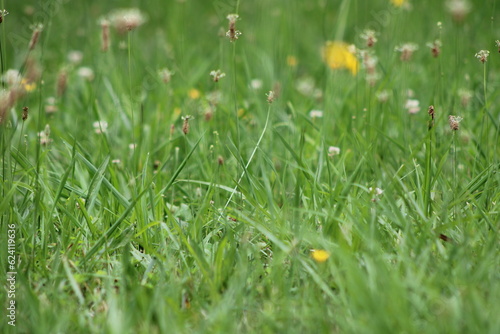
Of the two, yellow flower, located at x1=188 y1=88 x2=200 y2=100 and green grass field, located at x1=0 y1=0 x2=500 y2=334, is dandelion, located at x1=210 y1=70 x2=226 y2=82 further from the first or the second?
yellow flower, located at x1=188 y1=88 x2=200 y2=100

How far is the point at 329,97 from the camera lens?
2.37m

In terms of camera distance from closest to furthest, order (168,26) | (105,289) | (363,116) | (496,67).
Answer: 1. (105,289)
2. (363,116)
3. (496,67)
4. (168,26)

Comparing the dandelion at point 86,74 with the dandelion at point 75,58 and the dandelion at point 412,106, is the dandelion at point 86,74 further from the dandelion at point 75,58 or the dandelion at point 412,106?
the dandelion at point 412,106

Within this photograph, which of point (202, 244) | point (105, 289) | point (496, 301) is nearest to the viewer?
point (496, 301)

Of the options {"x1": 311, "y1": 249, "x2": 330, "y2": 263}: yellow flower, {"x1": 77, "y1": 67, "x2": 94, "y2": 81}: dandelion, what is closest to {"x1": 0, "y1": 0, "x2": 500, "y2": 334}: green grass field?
{"x1": 311, "y1": 249, "x2": 330, "y2": 263}: yellow flower

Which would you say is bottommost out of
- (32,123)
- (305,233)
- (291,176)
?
→ (32,123)

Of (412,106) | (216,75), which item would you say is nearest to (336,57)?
(412,106)

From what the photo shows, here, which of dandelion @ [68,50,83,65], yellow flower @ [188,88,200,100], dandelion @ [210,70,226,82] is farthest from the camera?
dandelion @ [68,50,83,65]

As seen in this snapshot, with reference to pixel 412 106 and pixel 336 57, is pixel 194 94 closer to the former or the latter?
pixel 336 57

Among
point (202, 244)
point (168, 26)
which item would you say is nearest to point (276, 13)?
point (168, 26)

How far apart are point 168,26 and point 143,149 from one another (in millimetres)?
1713

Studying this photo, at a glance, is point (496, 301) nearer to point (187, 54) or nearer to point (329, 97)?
point (329, 97)

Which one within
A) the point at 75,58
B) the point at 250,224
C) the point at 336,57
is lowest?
the point at 75,58

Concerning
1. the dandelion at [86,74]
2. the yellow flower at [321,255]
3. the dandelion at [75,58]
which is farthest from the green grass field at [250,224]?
the dandelion at [75,58]
